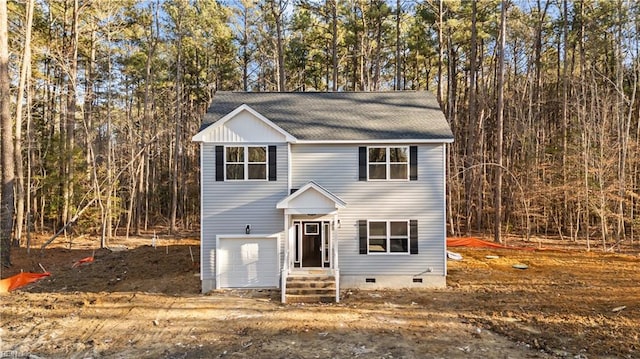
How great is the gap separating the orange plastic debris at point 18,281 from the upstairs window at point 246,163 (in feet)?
24.9

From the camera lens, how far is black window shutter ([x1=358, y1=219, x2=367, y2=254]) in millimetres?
12227

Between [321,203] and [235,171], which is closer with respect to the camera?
[321,203]

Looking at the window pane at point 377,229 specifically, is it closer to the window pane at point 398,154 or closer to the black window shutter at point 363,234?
the black window shutter at point 363,234

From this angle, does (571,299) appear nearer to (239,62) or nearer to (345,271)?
(345,271)

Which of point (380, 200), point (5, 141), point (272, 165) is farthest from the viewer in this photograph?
point (5, 141)

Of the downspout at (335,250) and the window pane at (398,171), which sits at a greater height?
the window pane at (398,171)

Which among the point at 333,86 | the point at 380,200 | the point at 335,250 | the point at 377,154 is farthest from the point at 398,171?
the point at 333,86

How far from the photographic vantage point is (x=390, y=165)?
1240 centimetres

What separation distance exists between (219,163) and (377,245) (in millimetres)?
5711

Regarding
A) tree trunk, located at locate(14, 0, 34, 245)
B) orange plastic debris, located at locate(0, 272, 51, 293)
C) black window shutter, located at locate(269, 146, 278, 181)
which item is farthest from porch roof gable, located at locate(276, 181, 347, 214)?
tree trunk, located at locate(14, 0, 34, 245)

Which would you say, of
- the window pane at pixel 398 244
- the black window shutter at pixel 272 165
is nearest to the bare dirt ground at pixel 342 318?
the window pane at pixel 398 244

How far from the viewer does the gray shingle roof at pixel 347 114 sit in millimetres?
12461

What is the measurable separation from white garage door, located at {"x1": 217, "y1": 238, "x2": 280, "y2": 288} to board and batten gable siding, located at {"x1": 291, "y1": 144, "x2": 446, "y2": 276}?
215 centimetres

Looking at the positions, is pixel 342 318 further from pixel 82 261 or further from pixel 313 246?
pixel 82 261
